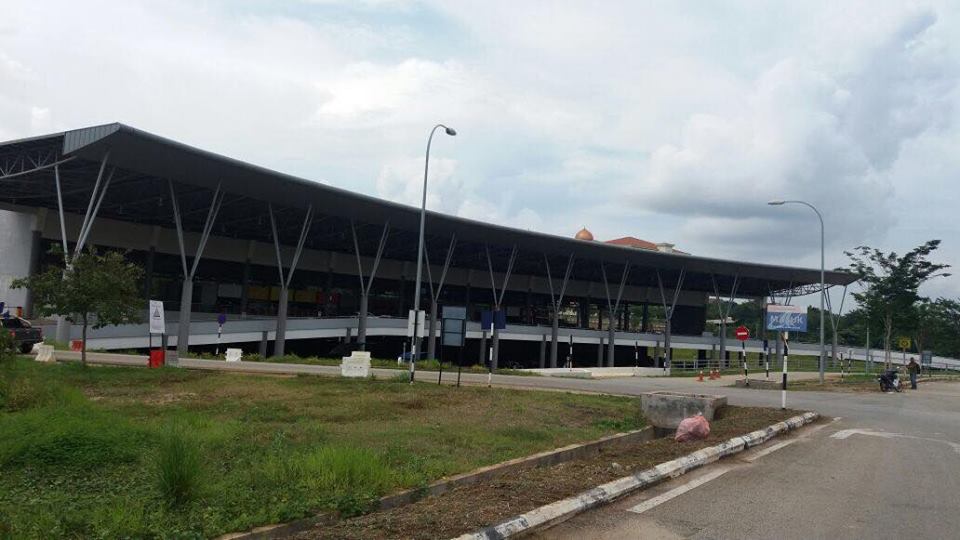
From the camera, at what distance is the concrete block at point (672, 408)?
46.7ft

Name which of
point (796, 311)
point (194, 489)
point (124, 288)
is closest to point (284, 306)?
point (124, 288)

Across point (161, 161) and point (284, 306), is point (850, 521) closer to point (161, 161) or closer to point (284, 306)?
point (161, 161)

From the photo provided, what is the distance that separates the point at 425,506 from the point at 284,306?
4255 centimetres

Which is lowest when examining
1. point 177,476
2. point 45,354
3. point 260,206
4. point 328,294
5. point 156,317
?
point 45,354

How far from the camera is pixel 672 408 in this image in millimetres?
14289

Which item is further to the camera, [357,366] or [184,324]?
[184,324]

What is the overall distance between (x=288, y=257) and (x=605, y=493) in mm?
55256

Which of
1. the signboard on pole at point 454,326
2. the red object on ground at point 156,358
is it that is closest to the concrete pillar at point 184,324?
the red object on ground at point 156,358

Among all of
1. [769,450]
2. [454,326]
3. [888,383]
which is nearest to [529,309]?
[888,383]

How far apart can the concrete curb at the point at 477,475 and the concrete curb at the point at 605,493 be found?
4.13ft

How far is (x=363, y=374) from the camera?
22.9 meters

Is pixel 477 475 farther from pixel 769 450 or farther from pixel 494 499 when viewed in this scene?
pixel 769 450

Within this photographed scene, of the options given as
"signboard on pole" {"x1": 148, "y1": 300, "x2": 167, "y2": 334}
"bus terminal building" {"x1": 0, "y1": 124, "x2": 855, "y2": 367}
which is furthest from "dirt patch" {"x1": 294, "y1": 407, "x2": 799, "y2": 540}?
"signboard on pole" {"x1": 148, "y1": 300, "x2": 167, "y2": 334}

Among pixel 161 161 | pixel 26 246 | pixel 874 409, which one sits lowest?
pixel 874 409
